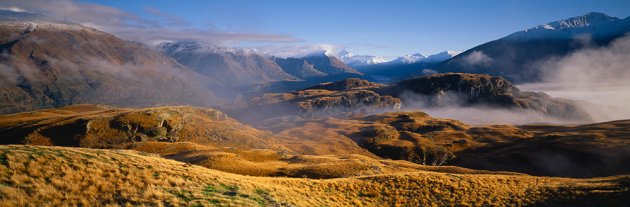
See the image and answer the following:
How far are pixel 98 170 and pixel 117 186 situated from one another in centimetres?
299

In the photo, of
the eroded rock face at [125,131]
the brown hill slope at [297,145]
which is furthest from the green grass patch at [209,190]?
the eroded rock face at [125,131]

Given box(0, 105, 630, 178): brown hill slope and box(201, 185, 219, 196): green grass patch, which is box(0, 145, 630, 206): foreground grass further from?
box(0, 105, 630, 178): brown hill slope

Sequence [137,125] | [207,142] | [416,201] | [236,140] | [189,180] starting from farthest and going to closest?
[236,140] < [207,142] < [137,125] < [416,201] < [189,180]

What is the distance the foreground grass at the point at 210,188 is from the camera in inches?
854

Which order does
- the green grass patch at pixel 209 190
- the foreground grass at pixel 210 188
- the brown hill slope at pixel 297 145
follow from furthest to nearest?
the brown hill slope at pixel 297 145 < the green grass patch at pixel 209 190 < the foreground grass at pixel 210 188

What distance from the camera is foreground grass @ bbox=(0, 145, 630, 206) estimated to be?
71.2 ft

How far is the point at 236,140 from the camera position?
114375mm

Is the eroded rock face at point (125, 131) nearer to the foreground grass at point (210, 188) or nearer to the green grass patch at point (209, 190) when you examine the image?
the foreground grass at point (210, 188)

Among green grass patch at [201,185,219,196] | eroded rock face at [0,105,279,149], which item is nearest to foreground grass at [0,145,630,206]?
green grass patch at [201,185,219,196]

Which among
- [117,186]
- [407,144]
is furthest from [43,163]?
[407,144]

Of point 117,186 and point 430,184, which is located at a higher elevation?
point 117,186

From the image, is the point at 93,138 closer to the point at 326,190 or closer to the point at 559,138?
the point at 326,190

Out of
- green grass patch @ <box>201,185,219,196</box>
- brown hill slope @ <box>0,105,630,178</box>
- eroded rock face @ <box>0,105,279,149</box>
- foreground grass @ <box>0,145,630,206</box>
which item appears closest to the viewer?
foreground grass @ <box>0,145,630,206</box>

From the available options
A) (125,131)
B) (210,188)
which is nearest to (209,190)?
(210,188)
